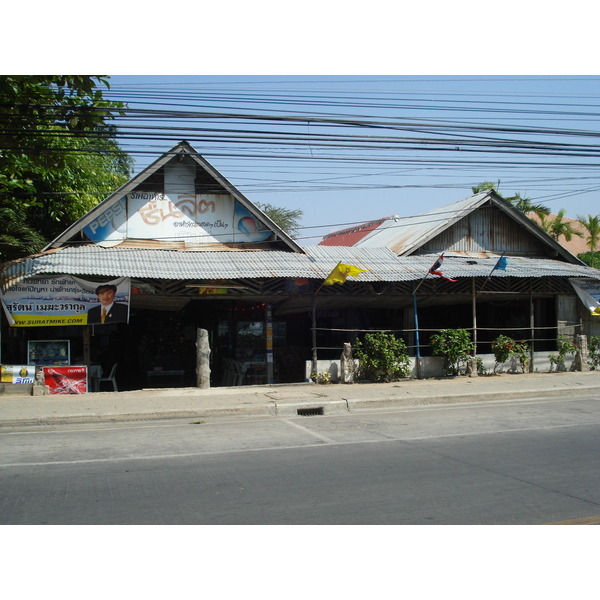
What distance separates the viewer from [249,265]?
14.6 metres

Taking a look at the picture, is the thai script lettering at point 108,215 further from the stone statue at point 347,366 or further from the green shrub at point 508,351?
the green shrub at point 508,351

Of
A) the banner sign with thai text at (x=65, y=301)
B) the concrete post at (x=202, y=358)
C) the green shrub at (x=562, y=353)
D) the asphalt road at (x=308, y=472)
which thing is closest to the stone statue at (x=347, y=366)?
the concrete post at (x=202, y=358)

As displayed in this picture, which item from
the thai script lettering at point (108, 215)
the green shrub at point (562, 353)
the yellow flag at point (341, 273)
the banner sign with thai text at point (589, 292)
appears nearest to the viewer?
the yellow flag at point (341, 273)

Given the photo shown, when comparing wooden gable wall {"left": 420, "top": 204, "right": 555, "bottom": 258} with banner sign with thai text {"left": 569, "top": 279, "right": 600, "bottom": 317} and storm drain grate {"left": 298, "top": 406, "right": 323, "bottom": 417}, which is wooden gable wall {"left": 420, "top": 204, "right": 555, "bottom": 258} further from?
storm drain grate {"left": 298, "top": 406, "right": 323, "bottom": 417}

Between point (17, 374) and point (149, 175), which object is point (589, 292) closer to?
point (149, 175)

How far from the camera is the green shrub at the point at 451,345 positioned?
15.9 meters

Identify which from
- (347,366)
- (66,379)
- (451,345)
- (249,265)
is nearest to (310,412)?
(347,366)

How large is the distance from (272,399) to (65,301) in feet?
17.7

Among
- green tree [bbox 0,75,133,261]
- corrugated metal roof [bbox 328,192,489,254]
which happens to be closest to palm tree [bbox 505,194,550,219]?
corrugated metal roof [bbox 328,192,489,254]

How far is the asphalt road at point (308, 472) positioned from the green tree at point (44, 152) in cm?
567

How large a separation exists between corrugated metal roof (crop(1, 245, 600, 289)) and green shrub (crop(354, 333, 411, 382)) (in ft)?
5.44

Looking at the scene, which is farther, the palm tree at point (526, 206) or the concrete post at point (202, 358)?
the palm tree at point (526, 206)

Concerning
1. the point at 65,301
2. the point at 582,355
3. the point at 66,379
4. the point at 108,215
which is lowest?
the point at 66,379

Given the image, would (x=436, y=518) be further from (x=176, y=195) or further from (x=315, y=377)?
(x=176, y=195)
